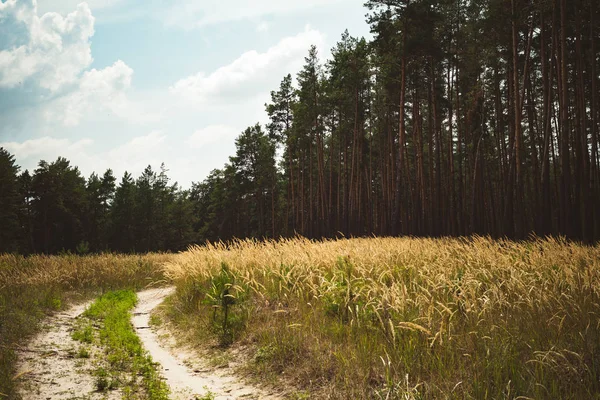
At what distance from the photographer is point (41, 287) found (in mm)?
10156

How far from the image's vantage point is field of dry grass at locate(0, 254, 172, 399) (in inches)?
201

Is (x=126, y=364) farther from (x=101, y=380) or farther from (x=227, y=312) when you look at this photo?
(x=227, y=312)

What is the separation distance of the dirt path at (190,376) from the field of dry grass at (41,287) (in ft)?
5.36

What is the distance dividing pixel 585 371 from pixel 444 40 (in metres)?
24.3

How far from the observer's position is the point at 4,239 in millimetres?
33781

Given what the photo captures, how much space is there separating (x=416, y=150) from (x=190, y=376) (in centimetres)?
2315

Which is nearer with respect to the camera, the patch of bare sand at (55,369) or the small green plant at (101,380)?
the patch of bare sand at (55,369)

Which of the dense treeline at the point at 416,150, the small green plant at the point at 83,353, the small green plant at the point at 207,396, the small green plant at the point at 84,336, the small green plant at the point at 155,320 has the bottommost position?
the small green plant at the point at 155,320

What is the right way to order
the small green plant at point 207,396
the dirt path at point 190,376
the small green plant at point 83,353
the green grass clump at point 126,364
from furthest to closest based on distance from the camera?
the small green plant at point 83,353
the green grass clump at point 126,364
the dirt path at point 190,376
the small green plant at point 207,396

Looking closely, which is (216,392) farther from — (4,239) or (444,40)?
(4,239)

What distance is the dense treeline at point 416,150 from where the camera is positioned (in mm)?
14242

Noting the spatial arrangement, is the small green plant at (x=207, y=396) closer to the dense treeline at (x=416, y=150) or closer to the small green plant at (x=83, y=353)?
the small green plant at (x=83, y=353)

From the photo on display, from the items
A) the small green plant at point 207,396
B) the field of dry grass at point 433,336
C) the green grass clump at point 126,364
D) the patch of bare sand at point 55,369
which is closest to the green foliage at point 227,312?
the field of dry grass at point 433,336

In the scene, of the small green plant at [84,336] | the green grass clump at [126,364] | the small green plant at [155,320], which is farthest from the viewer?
the small green plant at [155,320]
